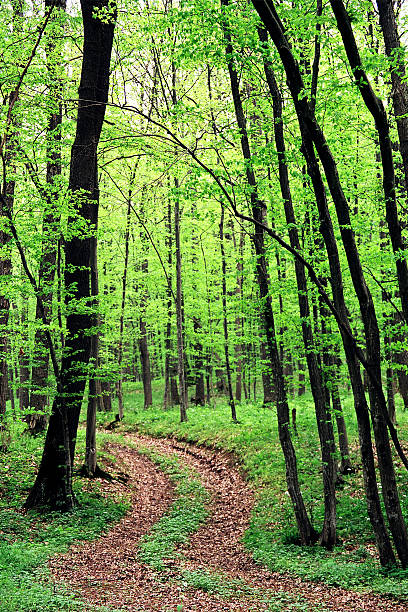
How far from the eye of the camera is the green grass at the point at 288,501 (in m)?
6.81

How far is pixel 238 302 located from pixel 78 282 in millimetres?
3654

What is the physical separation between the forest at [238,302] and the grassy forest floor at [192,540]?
5 cm

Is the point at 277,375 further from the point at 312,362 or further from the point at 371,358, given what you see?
the point at 371,358

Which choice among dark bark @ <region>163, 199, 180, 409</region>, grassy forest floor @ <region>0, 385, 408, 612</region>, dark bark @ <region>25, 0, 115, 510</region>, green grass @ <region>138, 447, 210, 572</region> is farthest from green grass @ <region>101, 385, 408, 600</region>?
dark bark @ <region>25, 0, 115, 510</region>

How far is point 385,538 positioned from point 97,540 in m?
5.01

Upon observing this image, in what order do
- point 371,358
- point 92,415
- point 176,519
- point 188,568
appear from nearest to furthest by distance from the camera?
point 371,358, point 188,568, point 176,519, point 92,415

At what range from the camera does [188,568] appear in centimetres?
733

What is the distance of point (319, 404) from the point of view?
28.5 feet

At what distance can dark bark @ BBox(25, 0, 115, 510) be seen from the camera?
9.30 m

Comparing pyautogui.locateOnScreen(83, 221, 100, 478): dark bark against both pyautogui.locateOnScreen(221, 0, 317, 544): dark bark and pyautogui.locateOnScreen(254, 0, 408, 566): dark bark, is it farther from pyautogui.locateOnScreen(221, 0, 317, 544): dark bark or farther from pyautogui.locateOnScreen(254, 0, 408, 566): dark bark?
pyautogui.locateOnScreen(254, 0, 408, 566): dark bark

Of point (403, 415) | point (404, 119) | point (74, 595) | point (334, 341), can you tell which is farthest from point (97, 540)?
point (403, 415)

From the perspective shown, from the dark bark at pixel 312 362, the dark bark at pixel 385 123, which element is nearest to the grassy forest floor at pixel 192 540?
the dark bark at pixel 312 362

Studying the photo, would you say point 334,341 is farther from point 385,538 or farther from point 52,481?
point 52,481

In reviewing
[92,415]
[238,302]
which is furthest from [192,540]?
[238,302]
